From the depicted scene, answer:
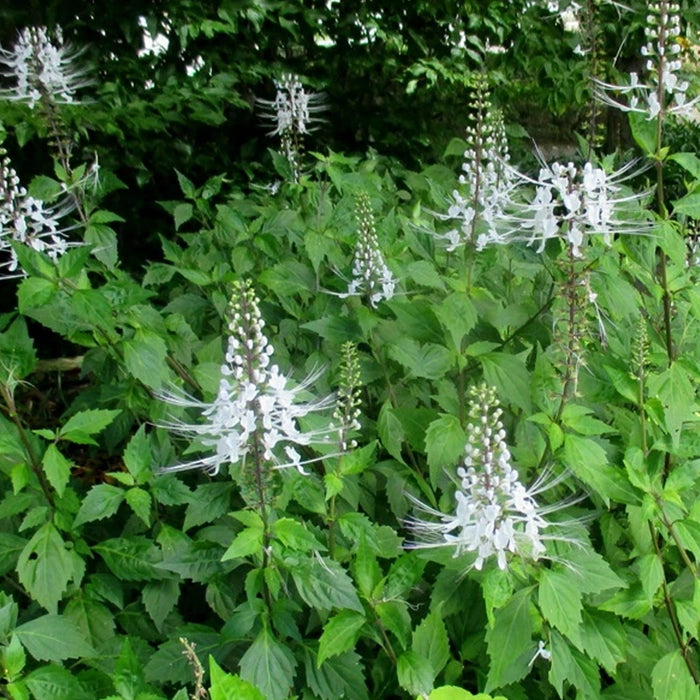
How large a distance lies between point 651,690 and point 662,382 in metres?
0.87

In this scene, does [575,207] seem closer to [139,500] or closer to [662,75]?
[662,75]

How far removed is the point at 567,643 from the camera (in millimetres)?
2062

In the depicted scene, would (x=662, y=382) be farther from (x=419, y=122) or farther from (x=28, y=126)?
(x=419, y=122)

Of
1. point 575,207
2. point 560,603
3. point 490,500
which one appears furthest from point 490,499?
point 575,207

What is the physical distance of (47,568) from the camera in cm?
218

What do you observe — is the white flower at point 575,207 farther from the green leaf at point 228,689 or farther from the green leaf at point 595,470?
the green leaf at point 228,689

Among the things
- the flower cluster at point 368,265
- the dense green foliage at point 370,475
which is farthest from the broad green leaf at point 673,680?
the flower cluster at point 368,265

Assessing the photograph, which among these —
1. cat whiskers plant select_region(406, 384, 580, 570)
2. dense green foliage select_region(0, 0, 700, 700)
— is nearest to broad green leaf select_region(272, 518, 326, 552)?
dense green foliage select_region(0, 0, 700, 700)

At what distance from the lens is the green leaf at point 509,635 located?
1.89 meters

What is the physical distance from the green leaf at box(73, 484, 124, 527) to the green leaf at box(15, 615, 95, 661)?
0.86 ft

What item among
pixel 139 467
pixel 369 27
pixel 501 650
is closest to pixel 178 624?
pixel 139 467

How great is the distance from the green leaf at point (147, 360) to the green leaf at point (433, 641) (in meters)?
0.94

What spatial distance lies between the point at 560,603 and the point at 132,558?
1.19 meters

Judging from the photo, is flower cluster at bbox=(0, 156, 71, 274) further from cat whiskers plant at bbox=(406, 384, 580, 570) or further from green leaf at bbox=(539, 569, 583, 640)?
green leaf at bbox=(539, 569, 583, 640)
